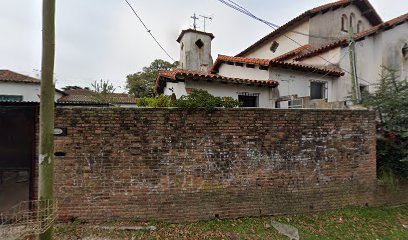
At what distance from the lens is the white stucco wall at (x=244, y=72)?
9270mm

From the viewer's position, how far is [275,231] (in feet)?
15.1

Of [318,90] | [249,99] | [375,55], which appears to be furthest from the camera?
[375,55]

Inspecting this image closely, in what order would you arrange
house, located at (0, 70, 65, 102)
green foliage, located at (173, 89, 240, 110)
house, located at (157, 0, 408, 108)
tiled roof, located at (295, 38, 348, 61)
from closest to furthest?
green foliage, located at (173, 89, 240, 110) → house, located at (157, 0, 408, 108) → tiled roof, located at (295, 38, 348, 61) → house, located at (0, 70, 65, 102)

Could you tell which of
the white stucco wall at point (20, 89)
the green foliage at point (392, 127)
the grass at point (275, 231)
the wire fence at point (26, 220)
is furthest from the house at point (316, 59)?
the white stucco wall at point (20, 89)

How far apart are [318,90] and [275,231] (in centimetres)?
777

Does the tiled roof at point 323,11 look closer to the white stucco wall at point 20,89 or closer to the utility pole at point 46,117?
the utility pole at point 46,117

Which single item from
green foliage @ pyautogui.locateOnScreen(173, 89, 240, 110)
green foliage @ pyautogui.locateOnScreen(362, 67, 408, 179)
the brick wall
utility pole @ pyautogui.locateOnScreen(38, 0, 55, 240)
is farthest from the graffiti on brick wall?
green foliage @ pyautogui.locateOnScreen(362, 67, 408, 179)

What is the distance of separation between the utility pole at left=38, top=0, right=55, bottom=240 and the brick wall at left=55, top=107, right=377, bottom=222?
5.28 ft

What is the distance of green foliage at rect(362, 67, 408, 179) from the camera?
234 inches

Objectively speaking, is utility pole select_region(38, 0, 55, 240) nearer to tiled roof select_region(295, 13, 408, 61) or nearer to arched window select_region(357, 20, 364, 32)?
tiled roof select_region(295, 13, 408, 61)

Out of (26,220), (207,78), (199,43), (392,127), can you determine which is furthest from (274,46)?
(26,220)

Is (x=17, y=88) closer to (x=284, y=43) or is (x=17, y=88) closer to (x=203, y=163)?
(x=203, y=163)

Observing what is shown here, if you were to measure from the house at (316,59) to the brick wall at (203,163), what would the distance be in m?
3.21

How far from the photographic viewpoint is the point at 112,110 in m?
4.50
